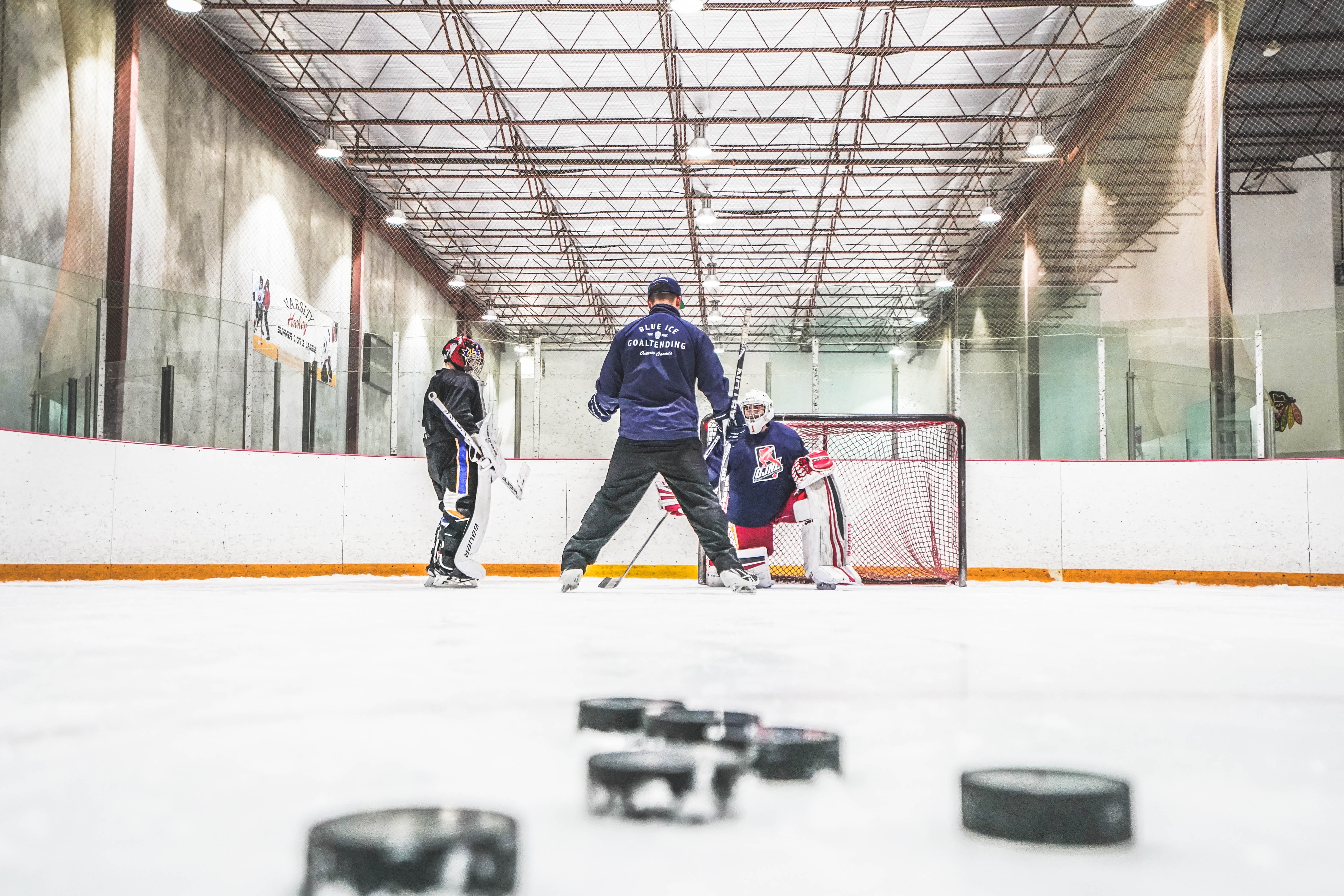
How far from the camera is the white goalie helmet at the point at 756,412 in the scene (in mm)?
6238

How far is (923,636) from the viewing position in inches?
112

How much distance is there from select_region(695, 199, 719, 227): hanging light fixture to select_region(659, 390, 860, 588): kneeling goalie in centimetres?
1021

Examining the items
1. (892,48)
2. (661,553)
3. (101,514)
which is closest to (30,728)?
(101,514)

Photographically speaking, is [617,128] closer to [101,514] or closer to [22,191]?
[22,191]

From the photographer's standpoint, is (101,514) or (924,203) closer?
(101,514)

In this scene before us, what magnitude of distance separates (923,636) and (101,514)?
18.3ft

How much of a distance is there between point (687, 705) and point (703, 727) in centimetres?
23

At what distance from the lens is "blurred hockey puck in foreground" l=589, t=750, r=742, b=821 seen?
97 centimetres

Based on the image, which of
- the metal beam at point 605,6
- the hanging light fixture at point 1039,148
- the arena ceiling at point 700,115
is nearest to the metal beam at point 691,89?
the arena ceiling at point 700,115

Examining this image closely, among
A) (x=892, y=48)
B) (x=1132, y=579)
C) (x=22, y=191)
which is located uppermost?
(x=892, y=48)

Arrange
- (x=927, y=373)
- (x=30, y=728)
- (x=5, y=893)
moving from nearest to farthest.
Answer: (x=5, y=893) < (x=30, y=728) < (x=927, y=373)

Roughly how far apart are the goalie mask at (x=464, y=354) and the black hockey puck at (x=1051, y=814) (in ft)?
17.2

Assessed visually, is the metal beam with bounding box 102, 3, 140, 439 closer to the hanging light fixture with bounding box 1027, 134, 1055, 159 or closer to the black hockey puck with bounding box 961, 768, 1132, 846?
the black hockey puck with bounding box 961, 768, 1132, 846

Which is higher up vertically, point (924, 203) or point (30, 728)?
point (924, 203)
